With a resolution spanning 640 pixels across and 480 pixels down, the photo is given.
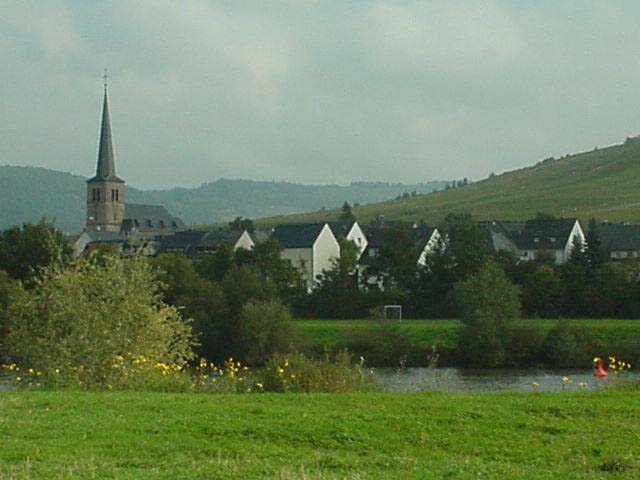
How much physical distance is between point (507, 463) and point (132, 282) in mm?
17527

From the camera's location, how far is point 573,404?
50.9ft

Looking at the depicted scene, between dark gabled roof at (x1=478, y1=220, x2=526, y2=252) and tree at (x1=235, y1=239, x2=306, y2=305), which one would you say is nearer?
tree at (x1=235, y1=239, x2=306, y2=305)

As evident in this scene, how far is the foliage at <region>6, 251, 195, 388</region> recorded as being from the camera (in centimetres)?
2337

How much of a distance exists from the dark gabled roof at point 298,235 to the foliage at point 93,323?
79.0 metres

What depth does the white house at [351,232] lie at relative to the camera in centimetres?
11578

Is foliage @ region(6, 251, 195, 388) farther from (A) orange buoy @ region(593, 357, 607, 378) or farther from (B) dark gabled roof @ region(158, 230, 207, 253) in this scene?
(B) dark gabled roof @ region(158, 230, 207, 253)

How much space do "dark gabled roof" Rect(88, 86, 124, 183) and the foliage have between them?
140685 mm

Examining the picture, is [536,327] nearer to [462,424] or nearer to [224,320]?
[224,320]

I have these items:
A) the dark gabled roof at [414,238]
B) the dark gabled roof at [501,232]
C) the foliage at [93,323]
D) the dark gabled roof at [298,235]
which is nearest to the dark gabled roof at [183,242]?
the dark gabled roof at [298,235]

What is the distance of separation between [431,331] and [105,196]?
11971 centimetres

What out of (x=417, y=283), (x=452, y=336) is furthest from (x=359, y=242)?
(x=452, y=336)

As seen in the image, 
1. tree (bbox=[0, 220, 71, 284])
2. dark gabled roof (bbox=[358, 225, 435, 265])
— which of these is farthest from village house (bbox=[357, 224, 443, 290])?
tree (bbox=[0, 220, 71, 284])

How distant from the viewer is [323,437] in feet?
43.5

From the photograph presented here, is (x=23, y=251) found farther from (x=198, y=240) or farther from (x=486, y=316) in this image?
(x=198, y=240)
